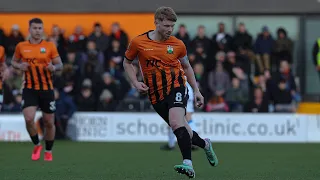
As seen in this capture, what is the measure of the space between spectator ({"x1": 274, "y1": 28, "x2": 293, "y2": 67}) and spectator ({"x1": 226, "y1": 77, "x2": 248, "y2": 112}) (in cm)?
164

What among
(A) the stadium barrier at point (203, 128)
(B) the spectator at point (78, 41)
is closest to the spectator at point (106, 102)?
(A) the stadium barrier at point (203, 128)

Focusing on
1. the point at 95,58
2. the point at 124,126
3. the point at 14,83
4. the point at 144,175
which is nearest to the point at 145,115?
the point at 124,126

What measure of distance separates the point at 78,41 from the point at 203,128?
4492 millimetres

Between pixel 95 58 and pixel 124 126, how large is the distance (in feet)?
8.35

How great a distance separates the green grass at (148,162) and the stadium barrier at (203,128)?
121 cm

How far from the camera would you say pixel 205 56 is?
65.4ft

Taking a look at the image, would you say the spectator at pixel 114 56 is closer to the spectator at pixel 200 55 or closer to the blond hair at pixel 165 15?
the spectator at pixel 200 55

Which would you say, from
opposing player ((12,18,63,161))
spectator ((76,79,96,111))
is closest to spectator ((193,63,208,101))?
spectator ((76,79,96,111))

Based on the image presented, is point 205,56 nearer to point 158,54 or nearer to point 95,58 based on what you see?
point 95,58

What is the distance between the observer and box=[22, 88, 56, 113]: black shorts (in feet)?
38.9

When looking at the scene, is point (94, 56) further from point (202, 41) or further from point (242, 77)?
point (242, 77)

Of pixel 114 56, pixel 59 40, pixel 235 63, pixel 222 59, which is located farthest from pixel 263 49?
→ pixel 59 40

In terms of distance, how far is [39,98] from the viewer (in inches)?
Result: 469

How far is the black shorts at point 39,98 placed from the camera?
1185 centimetres
